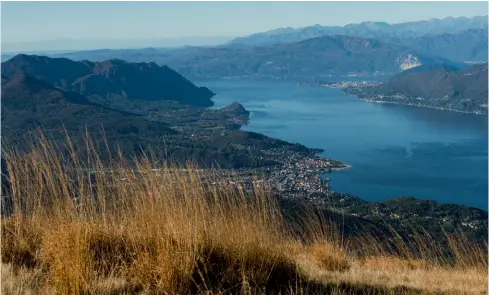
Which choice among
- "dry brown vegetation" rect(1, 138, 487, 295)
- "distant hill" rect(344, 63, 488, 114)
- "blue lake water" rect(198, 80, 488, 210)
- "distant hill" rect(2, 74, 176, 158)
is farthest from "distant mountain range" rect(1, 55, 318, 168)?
"distant hill" rect(344, 63, 488, 114)

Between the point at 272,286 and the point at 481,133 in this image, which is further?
the point at 481,133

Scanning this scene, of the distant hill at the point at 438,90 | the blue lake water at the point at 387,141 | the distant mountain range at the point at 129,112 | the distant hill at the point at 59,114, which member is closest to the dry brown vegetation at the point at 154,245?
the distant mountain range at the point at 129,112

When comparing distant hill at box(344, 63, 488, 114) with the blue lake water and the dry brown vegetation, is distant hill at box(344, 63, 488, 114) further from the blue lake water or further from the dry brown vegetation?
the dry brown vegetation

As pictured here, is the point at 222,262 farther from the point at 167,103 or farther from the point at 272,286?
the point at 167,103

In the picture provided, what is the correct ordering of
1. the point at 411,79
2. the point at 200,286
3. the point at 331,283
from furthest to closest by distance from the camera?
the point at 411,79, the point at 331,283, the point at 200,286

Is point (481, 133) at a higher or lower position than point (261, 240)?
lower

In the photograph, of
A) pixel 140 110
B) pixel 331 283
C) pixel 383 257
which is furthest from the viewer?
pixel 140 110

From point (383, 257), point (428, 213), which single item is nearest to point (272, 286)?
point (383, 257)

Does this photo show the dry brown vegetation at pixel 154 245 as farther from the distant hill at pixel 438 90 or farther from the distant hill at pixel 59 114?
the distant hill at pixel 438 90
